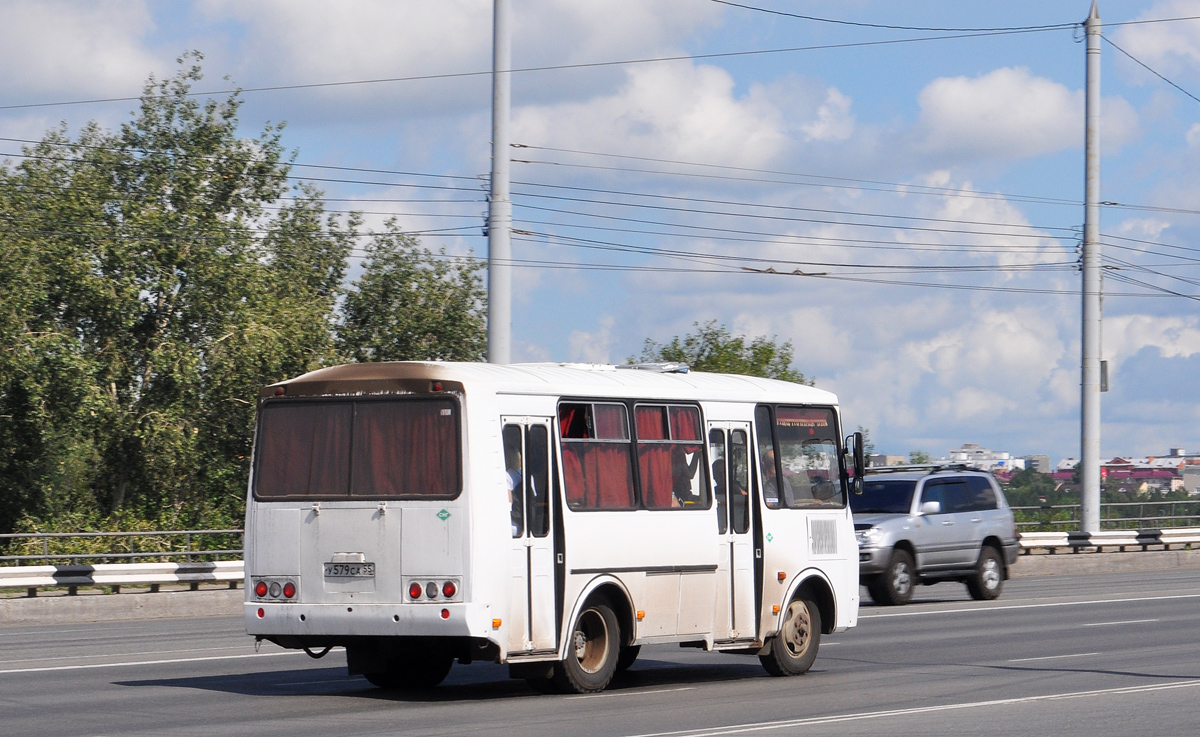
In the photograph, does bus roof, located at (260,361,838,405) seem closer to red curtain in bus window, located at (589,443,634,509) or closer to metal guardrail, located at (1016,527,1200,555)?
red curtain in bus window, located at (589,443,634,509)

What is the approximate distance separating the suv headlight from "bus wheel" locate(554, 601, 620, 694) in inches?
463

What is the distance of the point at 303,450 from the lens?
1239 cm

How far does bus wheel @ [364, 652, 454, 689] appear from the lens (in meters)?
13.2

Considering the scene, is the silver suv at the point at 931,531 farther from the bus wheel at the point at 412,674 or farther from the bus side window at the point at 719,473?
the bus wheel at the point at 412,674

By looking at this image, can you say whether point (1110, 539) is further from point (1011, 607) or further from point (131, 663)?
point (131, 663)

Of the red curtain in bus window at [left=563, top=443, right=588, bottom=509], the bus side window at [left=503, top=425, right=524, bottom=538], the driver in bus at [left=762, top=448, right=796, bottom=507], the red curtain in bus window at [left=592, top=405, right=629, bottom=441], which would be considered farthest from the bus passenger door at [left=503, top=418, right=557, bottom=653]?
the driver in bus at [left=762, top=448, right=796, bottom=507]

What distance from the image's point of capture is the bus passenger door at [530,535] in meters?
11.8

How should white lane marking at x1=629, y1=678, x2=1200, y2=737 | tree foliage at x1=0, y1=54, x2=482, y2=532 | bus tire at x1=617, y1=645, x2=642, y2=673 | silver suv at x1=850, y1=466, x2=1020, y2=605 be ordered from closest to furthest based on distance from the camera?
white lane marking at x1=629, y1=678, x2=1200, y2=737, bus tire at x1=617, y1=645, x2=642, y2=673, silver suv at x1=850, y1=466, x2=1020, y2=605, tree foliage at x1=0, y1=54, x2=482, y2=532

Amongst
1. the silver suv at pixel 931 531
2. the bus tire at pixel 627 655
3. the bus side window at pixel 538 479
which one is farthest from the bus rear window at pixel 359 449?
the silver suv at pixel 931 531

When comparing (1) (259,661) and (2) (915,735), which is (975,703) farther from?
(1) (259,661)

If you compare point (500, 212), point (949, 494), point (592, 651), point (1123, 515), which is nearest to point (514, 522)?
point (592, 651)

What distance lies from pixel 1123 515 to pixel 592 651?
3246cm

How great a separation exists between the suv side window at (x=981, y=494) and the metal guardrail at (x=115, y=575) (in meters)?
11.7

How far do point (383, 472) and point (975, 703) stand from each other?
469 centimetres
